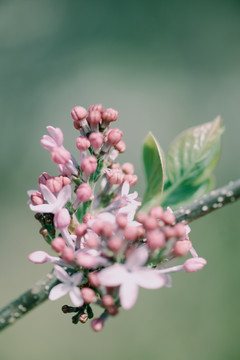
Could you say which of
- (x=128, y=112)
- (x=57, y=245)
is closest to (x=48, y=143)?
(x=57, y=245)

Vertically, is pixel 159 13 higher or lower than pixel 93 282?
higher

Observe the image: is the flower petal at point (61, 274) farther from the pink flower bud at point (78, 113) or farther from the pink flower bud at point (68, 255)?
the pink flower bud at point (78, 113)

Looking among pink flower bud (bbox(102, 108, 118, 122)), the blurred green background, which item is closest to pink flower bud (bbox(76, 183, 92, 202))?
pink flower bud (bbox(102, 108, 118, 122))

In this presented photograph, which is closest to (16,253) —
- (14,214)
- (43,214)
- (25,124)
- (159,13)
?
(14,214)

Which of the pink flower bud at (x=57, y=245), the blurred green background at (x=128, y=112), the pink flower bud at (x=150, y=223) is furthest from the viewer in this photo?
the blurred green background at (x=128, y=112)

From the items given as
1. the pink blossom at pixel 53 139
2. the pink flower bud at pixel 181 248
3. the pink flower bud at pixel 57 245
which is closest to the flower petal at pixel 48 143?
the pink blossom at pixel 53 139

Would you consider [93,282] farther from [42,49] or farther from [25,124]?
[42,49]

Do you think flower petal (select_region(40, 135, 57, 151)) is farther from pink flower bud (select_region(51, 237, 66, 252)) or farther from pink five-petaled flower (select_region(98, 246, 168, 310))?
pink five-petaled flower (select_region(98, 246, 168, 310))
